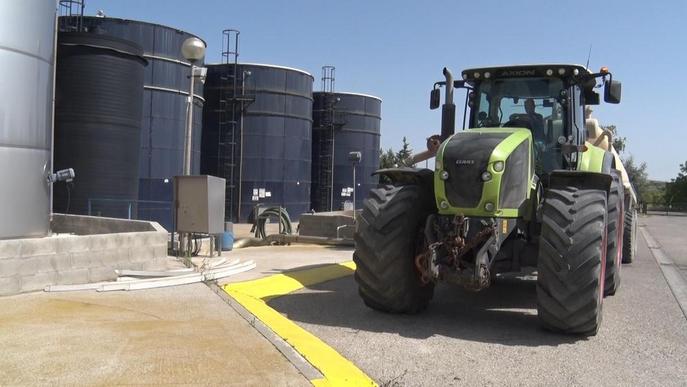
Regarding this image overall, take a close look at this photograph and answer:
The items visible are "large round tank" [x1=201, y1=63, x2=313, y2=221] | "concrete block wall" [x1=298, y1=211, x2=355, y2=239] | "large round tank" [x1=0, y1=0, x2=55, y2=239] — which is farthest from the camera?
"large round tank" [x1=201, y1=63, x2=313, y2=221]

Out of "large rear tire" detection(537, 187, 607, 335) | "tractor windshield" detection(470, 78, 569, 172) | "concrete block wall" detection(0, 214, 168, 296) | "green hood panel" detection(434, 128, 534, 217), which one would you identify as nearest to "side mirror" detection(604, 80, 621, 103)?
"tractor windshield" detection(470, 78, 569, 172)

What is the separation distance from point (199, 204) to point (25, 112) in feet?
11.0

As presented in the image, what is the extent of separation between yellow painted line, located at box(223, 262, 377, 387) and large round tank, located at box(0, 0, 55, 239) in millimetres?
3594

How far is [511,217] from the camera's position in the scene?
6.42 m

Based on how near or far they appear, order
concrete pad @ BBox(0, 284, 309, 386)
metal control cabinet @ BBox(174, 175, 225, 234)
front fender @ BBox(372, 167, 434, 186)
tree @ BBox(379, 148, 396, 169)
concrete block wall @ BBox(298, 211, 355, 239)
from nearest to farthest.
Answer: concrete pad @ BBox(0, 284, 309, 386) < front fender @ BBox(372, 167, 434, 186) < metal control cabinet @ BBox(174, 175, 225, 234) < concrete block wall @ BBox(298, 211, 355, 239) < tree @ BBox(379, 148, 396, 169)

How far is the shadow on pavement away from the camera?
20.5 ft

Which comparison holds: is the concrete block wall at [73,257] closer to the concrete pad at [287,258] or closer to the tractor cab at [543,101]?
the concrete pad at [287,258]

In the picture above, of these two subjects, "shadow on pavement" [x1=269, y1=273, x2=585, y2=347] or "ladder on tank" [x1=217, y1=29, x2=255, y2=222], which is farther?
"ladder on tank" [x1=217, y1=29, x2=255, y2=222]

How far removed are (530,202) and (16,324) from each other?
5.54 m

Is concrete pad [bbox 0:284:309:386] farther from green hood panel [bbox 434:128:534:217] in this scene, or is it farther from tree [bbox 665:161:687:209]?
tree [bbox 665:161:687:209]

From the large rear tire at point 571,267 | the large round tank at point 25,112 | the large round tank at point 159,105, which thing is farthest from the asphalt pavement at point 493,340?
the large round tank at point 159,105

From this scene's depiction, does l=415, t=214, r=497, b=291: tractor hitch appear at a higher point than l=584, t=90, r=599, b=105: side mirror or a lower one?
lower

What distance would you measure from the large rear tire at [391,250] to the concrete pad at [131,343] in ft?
4.74

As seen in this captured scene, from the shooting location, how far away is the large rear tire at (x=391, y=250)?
665 cm
